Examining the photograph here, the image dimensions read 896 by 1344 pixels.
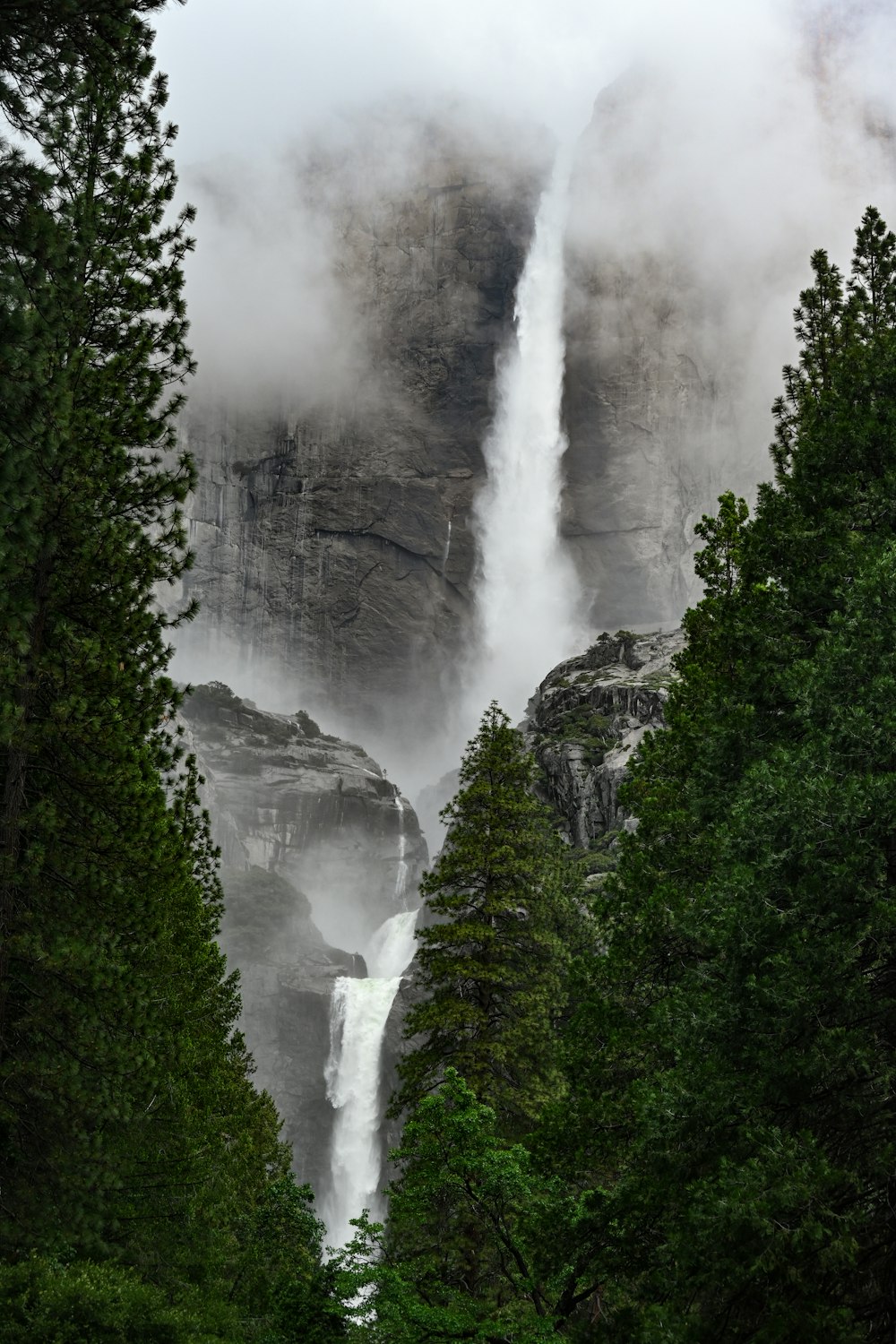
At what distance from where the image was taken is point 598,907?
48.0 feet

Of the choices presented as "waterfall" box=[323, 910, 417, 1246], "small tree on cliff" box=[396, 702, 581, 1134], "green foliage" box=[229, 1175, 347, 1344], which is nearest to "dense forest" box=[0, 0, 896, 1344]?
"green foliage" box=[229, 1175, 347, 1344]

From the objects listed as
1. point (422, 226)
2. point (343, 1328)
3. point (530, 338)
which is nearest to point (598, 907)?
point (343, 1328)

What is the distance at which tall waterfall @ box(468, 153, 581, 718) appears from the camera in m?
140

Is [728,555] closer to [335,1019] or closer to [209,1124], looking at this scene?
[209,1124]

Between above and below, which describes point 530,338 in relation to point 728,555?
above

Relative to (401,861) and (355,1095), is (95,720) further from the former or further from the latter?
(401,861)

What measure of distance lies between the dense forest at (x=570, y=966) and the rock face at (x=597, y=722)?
40.2 metres

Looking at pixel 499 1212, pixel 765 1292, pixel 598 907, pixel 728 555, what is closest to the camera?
pixel 765 1292

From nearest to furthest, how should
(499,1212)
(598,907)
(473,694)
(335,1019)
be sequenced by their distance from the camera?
(499,1212) < (598,907) < (335,1019) < (473,694)

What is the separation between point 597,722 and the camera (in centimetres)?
7362

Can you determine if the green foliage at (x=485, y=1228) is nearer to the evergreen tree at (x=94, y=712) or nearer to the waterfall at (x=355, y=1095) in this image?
the evergreen tree at (x=94, y=712)

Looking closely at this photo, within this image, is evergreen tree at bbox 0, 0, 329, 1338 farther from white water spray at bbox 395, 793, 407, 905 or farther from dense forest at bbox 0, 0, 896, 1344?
white water spray at bbox 395, 793, 407, 905

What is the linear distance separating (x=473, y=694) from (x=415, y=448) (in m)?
32.3

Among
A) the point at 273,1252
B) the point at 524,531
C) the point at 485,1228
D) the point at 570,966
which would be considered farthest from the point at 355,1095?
the point at 524,531
